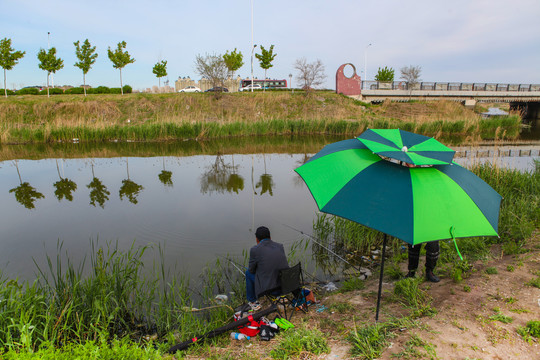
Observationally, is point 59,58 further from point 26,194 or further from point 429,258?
point 429,258

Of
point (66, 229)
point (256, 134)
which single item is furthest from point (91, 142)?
point (66, 229)

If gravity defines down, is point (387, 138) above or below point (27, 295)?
above

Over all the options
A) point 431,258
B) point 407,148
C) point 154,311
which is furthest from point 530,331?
point 154,311

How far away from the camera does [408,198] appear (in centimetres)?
290

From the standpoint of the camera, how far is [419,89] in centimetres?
4156

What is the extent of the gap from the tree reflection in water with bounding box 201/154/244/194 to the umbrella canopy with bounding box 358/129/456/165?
7.30 metres

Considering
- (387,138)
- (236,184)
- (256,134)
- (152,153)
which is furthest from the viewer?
(256,134)

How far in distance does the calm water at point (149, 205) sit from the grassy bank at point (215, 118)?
5898mm

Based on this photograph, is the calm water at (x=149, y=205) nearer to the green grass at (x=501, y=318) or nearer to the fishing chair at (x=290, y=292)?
the fishing chair at (x=290, y=292)

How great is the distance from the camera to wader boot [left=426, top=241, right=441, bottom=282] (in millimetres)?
4480

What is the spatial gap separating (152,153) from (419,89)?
36747mm

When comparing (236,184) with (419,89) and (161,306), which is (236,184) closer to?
(161,306)

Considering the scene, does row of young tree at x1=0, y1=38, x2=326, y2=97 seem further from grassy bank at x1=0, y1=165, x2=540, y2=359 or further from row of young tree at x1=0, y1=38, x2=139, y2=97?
grassy bank at x1=0, y1=165, x2=540, y2=359

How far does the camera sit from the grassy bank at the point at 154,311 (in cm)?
316
